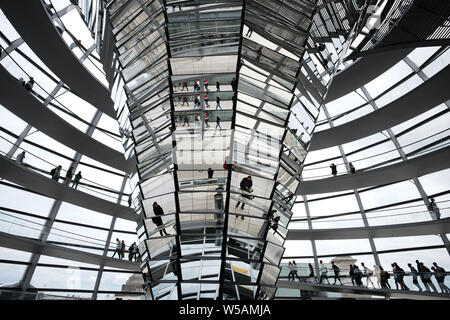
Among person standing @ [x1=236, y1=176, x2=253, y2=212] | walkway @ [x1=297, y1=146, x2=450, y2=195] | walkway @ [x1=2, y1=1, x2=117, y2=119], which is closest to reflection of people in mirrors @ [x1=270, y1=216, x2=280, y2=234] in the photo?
person standing @ [x1=236, y1=176, x2=253, y2=212]

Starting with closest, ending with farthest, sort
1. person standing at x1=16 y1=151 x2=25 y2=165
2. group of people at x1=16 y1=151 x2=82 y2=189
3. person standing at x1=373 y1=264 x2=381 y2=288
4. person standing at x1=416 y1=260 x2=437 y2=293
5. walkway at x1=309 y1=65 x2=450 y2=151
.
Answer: person standing at x1=416 y1=260 x2=437 y2=293 → walkway at x1=309 y1=65 x2=450 y2=151 → person standing at x1=373 y1=264 x2=381 y2=288 → person standing at x1=16 y1=151 x2=25 y2=165 → group of people at x1=16 y1=151 x2=82 y2=189

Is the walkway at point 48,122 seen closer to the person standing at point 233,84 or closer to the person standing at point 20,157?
the person standing at point 20,157

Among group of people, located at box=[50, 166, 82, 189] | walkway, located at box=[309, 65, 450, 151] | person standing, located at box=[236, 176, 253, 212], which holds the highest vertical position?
walkway, located at box=[309, 65, 450, 151]

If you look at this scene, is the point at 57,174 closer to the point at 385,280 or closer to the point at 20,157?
the point at 20,157

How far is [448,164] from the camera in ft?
53.4

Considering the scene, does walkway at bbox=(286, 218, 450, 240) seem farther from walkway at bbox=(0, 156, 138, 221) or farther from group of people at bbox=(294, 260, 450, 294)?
walkway at bbox=(0, 156, 138, 221)

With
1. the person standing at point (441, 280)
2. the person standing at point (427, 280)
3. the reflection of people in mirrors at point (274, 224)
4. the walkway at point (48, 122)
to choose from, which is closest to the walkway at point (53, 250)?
the walkway at point (48, 122)

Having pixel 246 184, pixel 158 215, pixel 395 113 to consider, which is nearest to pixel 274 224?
pixel 246 184

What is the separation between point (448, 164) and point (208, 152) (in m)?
14.3

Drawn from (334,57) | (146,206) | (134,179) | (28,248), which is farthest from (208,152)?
(28,248)

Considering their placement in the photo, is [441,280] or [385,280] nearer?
[441,280]

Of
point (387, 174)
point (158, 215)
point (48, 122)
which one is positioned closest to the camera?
point (158, 215)

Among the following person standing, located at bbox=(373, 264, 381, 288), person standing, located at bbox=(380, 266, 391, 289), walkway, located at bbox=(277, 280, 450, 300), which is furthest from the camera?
person standing, located at bbox=(373, 264, 381, 288)
